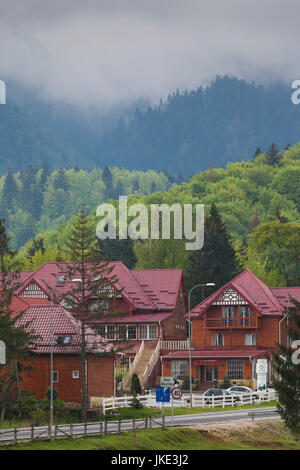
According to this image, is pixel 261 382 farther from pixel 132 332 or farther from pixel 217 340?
pixel 132 332

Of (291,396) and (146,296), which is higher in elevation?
(146,296)

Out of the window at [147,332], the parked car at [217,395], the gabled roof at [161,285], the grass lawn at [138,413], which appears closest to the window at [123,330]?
the window at [147,332]

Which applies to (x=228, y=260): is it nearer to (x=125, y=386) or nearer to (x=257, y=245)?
(x=257, y=245)

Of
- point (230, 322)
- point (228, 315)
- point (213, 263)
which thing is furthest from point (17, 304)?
point (213, 263)

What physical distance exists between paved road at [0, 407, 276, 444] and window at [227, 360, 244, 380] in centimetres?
1764

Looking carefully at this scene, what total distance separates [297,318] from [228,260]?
71534mm

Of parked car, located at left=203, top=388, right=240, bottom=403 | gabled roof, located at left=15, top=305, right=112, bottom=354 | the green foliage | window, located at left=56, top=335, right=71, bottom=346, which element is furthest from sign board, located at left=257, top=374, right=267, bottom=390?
window, located at left=56, top=335, right=71, bottom=346

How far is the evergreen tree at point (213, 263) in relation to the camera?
138 metres

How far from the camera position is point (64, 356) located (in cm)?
8188

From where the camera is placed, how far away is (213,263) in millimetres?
140750

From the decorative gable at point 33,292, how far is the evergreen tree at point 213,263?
99.5 ft

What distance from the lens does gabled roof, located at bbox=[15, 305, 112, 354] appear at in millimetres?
81250

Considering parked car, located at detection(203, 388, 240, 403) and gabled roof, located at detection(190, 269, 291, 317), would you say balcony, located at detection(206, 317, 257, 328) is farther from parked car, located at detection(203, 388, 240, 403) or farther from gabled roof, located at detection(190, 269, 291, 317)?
parked car, located at detection(203, 388, 240, 403)
